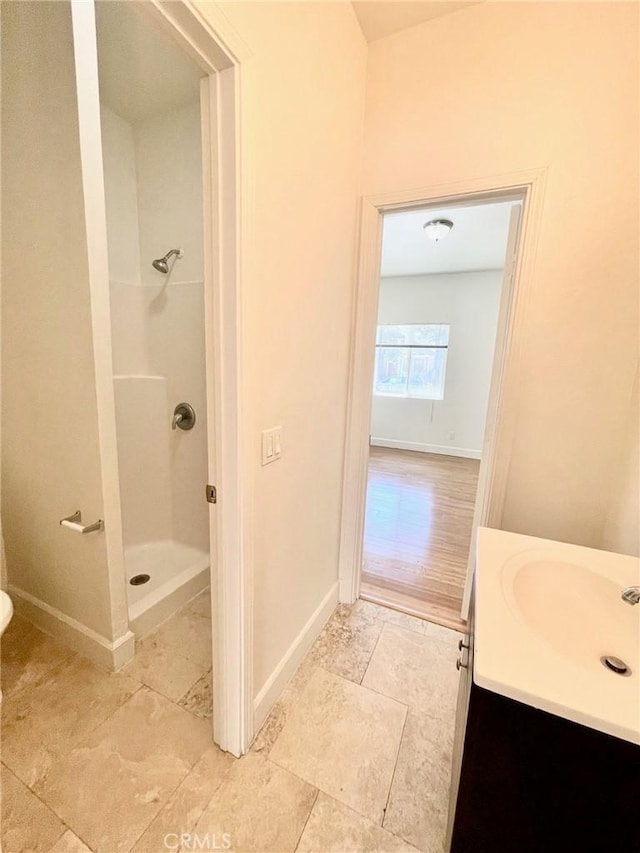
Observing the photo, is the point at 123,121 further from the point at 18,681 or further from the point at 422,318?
the point at 422,318

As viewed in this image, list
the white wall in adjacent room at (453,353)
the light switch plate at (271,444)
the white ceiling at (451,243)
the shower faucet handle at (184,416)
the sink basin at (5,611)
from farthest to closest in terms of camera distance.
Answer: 1. the white wall in adjacent room at (453,353)
2. the white ceiling at (451,243)
3. the shower faucet handle at (184,416)
4. the light switch plate at (271,444)
5. the sink basin at (5,611)

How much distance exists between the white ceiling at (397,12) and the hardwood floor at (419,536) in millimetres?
2880

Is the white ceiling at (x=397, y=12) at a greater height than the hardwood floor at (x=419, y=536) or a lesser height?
greater

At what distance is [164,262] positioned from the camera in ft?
6.66

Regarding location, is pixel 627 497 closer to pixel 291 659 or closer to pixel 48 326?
pixel 291 659

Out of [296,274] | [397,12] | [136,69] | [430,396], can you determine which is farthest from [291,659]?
[430,396]

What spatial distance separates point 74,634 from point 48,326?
1.42m

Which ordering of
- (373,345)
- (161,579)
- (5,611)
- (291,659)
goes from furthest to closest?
(161,579) < (373,345) < (291,659) < (5,611)

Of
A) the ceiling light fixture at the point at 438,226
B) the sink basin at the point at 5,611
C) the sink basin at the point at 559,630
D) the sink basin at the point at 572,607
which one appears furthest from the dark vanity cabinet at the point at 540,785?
the ceiling light fixture at the point at 438,226

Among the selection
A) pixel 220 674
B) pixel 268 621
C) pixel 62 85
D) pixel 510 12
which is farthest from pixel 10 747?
pixel 510 12

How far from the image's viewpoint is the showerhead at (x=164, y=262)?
2.00m

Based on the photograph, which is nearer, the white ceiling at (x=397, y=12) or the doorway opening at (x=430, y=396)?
the white ceiling at (x=397, y=12)

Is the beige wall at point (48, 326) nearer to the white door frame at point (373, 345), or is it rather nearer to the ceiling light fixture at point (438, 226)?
the white door frame at point (373, 345)

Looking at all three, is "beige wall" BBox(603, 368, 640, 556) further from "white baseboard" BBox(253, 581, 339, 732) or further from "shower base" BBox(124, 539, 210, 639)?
"shower base" BBox(124, 539, 210, 639)
